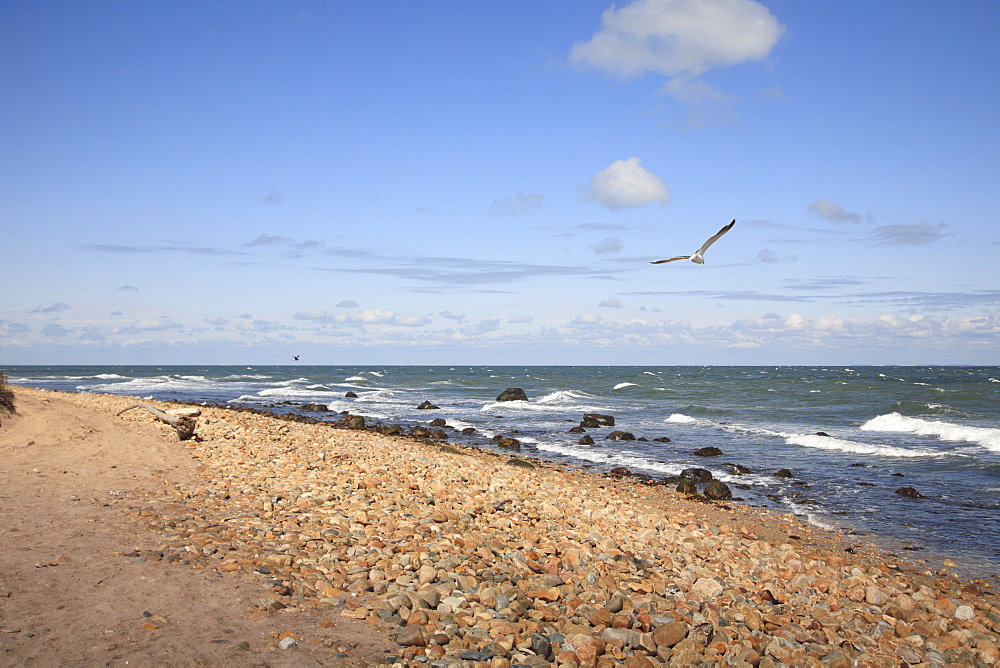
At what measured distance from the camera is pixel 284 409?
34688mm

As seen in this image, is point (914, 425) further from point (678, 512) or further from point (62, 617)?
point (62, 617)

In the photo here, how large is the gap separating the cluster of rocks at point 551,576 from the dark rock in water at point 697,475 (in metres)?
3.85

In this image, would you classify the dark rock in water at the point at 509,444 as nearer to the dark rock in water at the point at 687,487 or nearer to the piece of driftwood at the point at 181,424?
the dark rock in water at the point at 687,487

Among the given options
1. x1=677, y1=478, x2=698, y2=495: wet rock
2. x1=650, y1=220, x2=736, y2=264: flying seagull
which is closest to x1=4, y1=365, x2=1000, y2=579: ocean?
x1=677, y1=478, x2=698, y2=495: wet rock

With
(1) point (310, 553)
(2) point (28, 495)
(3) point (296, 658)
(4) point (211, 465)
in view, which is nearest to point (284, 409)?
(4) point (211, 465)

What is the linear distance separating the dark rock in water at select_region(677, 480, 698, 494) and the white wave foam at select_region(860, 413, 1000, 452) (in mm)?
12762

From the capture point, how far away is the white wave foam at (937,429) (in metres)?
21.8

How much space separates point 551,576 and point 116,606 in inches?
157

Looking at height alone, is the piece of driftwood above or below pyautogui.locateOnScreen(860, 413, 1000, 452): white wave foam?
above

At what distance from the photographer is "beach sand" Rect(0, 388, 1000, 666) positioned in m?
4.87

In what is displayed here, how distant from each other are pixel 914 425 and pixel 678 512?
19993 mm

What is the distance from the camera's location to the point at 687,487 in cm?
1399

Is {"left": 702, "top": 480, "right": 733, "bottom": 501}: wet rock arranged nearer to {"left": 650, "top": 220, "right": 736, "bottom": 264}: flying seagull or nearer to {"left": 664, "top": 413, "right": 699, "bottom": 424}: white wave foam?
{"left": 650, "top": 220, "right": 736, "bottom": 264}: flying seagull

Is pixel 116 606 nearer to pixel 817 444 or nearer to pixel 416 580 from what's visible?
pixel 416 580
